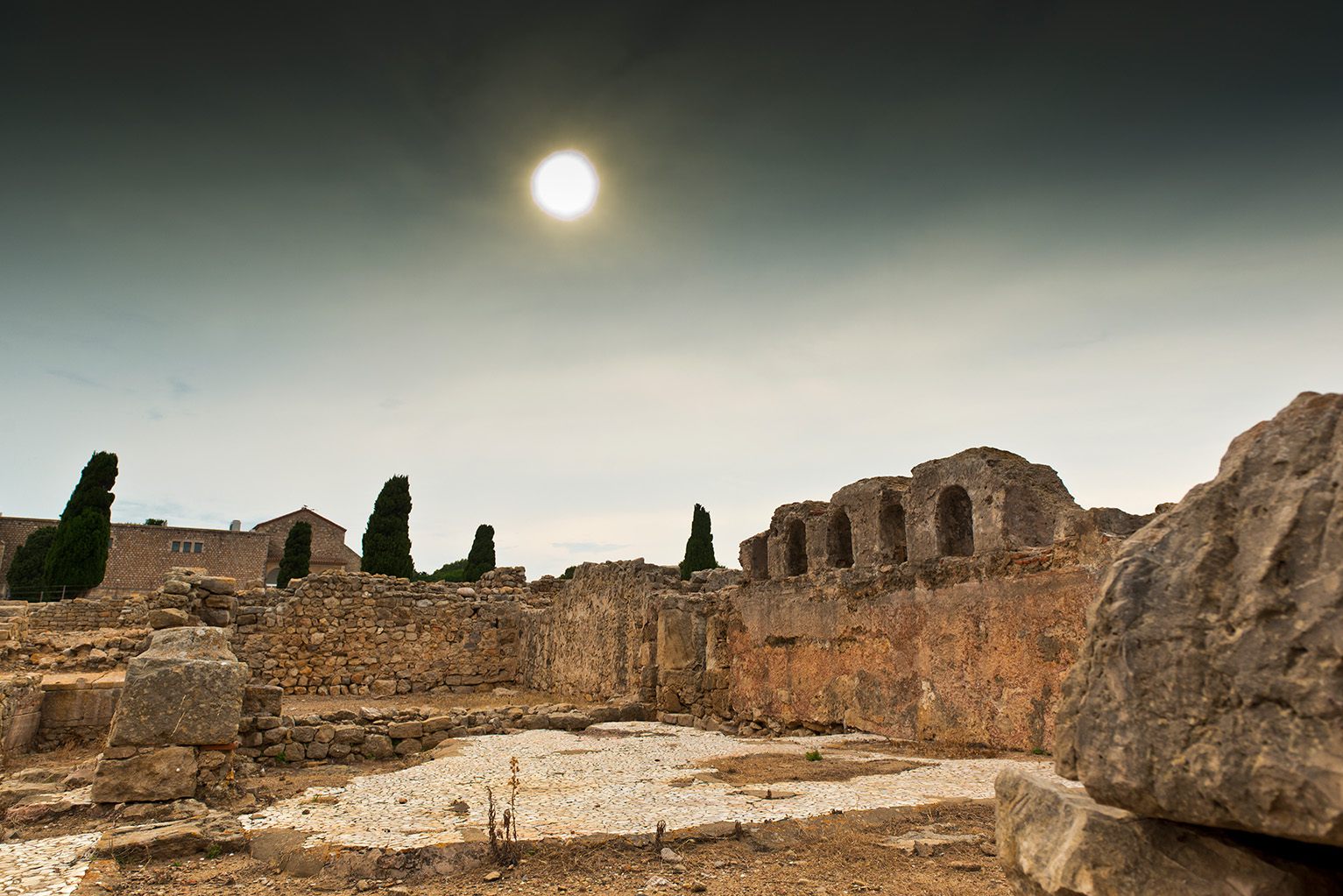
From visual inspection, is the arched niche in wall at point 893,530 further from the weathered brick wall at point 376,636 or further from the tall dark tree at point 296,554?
the tall dark tree at point 296,554

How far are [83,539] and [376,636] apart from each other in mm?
26511

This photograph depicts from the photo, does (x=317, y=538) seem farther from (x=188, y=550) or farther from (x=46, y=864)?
(x=46, y=864)

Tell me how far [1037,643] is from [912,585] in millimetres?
1432

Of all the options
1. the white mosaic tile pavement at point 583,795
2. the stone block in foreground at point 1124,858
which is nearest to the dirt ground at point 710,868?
the white mosaic tile pavement at point 583,795

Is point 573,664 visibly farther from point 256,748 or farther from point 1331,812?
point 1331,812

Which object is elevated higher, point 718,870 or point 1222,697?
point 1222,697

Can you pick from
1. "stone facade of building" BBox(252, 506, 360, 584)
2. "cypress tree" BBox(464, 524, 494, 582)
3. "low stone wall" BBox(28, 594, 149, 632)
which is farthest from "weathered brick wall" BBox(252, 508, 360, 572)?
"low stone wall" BBox(28, 594, 149, 632)

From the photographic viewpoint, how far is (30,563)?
42.9 m

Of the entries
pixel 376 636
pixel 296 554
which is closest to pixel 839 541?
pixel 376 636

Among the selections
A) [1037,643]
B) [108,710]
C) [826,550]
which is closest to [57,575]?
[108,710]

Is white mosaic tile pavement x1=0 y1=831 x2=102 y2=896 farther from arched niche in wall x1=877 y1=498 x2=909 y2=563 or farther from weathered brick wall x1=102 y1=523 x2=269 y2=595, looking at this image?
weathered brick wall x1=102 y1=523 x2=269 y2=595

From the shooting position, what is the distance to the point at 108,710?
9.44 meters

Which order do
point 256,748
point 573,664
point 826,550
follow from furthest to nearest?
1. point 573,664
2. point 826,550
3. point 256,748

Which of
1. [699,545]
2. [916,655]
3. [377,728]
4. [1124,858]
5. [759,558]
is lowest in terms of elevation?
[377,728]
